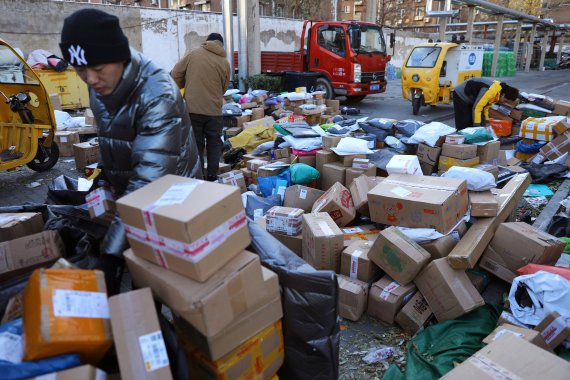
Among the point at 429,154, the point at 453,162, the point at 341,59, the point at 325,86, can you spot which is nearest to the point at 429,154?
the point at 429,154

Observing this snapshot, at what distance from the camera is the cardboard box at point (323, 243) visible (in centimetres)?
317

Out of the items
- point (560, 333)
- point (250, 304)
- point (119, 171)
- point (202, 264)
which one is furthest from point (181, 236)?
point (560, 333)

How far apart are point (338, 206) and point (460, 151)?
2.05 meters

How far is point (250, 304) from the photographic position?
153 cm

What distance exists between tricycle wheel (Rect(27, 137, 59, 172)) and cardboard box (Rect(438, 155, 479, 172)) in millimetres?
5378

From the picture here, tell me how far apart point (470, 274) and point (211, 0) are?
34.1m

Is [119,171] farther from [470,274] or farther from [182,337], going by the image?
[470,274]

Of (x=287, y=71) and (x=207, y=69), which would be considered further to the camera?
(x=287, y=71)

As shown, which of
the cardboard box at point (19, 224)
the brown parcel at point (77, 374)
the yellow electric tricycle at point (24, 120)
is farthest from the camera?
the yellow electric tricycle at point (24, 120)

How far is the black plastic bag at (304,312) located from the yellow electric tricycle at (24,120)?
475 centimetres

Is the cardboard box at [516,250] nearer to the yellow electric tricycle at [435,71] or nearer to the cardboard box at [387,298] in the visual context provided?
the cardboard box at [387,298]

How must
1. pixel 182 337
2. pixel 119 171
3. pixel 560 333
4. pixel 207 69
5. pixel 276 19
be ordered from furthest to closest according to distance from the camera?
1. pixel 276 19
2. pixel 207 69
3. pixel 560 333
4. pixel 119 171
5. pixel 182 337

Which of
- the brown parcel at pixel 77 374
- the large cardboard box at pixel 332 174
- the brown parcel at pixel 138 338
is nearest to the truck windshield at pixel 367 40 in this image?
the large cardboard box at pixel 332 174

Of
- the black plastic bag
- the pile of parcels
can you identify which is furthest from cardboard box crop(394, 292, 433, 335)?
the pile of parcels
